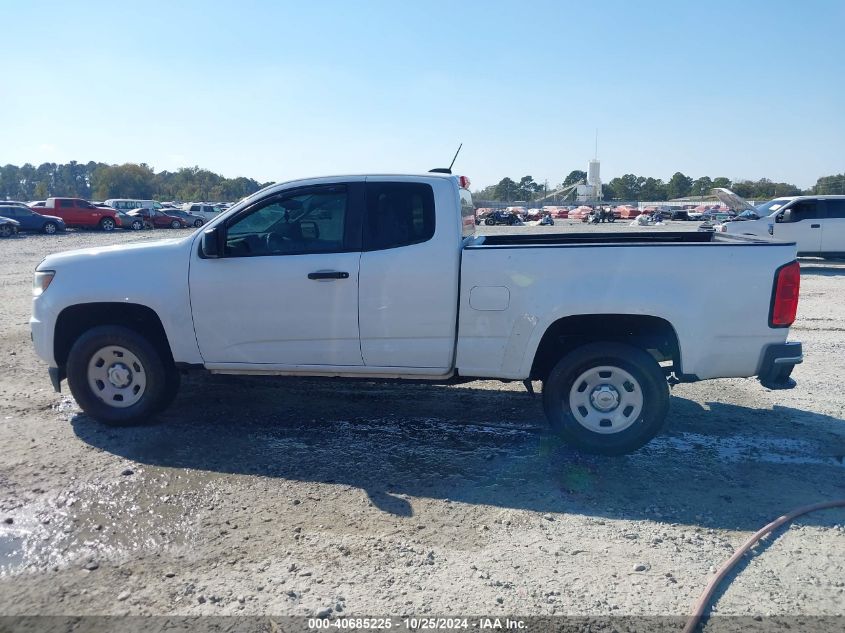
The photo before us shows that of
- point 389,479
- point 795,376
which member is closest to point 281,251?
point 389,479

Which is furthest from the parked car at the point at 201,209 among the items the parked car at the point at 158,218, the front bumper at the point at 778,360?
the front bumper at the point at 778,360

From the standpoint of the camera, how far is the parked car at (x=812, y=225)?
16.9m

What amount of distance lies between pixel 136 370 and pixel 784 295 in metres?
4.96

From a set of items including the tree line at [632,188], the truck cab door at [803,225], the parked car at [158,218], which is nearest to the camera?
the truck cab door at [803,225]

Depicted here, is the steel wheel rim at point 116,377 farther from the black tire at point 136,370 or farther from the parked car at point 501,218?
the parked car at point 501,218

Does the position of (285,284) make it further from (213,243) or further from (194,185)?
(194,185)

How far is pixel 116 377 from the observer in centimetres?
555

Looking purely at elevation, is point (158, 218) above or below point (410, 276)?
below

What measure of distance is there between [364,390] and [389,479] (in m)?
2.16

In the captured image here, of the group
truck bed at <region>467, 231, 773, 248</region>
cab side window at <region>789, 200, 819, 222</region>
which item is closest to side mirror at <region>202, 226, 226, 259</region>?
truck bed at <region>467, 231, 773, 248</region>

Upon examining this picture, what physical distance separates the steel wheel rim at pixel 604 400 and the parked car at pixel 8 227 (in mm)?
35764

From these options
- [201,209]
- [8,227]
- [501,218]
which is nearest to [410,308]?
[8,227]

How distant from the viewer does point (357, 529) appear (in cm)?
397

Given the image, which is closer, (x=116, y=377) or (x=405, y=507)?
(x=405, y=507)
